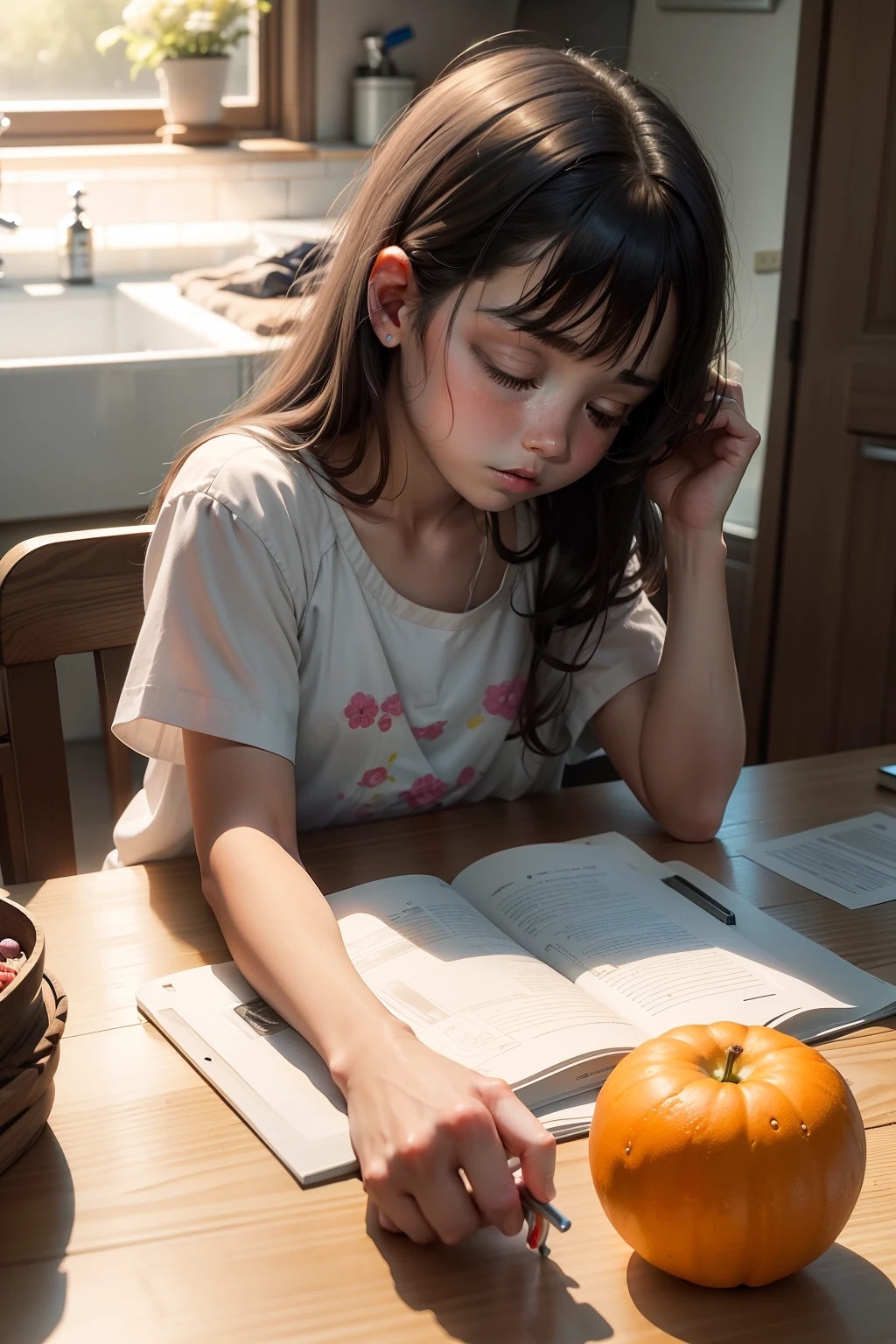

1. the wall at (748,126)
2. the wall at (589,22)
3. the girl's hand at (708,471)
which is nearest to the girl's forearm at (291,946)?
the girl's hand at (708,471)

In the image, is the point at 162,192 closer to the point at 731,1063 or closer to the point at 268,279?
the point at 268,279

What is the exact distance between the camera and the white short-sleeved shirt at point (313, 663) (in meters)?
1.03

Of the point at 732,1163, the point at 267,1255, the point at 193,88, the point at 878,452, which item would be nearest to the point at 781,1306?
the point at 732,1163

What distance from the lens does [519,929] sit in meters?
0.95

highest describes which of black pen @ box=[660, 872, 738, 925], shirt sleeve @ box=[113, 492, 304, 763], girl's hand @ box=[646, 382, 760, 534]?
girl's hand @ box=[646, 382, 760, 534]

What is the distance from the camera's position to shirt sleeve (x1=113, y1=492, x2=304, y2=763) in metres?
1.00

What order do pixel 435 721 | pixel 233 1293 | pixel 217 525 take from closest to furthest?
pixel 233 1293
pixel 217 525
pixel 435 721

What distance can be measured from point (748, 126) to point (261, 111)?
1.07m

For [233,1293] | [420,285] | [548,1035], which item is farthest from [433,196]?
[233,1293]

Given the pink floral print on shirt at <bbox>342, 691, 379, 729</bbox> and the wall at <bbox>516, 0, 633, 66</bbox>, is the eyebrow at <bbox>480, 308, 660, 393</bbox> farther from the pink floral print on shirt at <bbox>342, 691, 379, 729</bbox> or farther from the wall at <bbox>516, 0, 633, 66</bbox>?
the wall at <bbox>516, 0, 633, 66</bbox>

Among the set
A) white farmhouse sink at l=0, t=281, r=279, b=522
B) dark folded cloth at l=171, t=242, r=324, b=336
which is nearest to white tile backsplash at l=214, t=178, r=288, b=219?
dark folded cloth at l=171, t=242, r=324, b=336

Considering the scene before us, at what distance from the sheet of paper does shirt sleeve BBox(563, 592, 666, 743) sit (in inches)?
8.4

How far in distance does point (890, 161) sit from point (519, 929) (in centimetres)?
172

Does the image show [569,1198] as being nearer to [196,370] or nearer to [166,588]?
[166,588]
